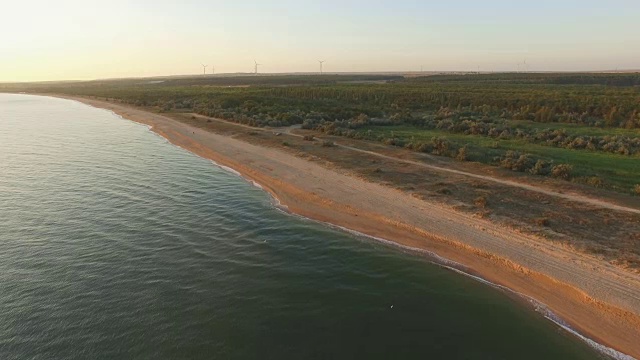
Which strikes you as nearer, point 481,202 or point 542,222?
point 542,222

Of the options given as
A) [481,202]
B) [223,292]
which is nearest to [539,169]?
[481,202]

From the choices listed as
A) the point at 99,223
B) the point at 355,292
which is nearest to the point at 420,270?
the point at 355,292

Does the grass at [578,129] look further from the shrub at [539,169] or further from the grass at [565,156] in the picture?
the shrub at [539,169]

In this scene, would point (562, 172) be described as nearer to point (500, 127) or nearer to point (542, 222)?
point (542, 222)

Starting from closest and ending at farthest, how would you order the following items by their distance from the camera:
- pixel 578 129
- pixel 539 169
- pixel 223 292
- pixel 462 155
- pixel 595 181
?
pixel 223 292, pixel 595 181, pixel 539 169, pixel 462 155, pixel 578 129

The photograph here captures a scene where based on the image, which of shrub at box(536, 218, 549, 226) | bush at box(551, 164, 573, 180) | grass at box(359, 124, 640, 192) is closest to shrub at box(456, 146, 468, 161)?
grass at box(359, 124, 640, 192)

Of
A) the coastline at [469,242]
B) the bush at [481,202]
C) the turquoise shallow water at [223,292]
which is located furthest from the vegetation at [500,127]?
the turquoise shallow water at [223,292]

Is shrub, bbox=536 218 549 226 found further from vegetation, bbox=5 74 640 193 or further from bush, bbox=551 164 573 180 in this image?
bush, bbox=551 164 573 180

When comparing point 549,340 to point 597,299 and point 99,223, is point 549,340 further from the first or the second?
point 99,223
